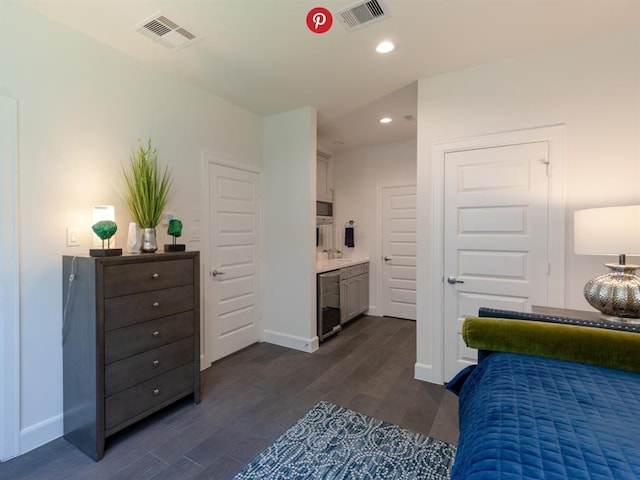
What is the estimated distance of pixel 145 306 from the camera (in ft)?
6.86

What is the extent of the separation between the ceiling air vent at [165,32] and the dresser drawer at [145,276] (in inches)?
62.9

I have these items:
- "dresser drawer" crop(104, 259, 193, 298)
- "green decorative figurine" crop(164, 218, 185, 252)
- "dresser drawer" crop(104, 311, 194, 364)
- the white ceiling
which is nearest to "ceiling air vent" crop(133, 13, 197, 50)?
the white ceiling

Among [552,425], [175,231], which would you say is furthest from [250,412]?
[552,425]

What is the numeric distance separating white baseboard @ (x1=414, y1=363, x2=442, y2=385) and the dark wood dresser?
6.68ft

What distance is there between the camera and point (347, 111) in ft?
11.9

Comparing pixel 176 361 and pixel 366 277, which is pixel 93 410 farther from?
pixel 366 277

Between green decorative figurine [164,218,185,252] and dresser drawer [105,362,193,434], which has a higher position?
green decorative figurine [164,218,185,252]

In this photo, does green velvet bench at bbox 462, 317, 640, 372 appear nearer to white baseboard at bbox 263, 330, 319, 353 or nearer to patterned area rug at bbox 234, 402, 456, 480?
patterned area rug at bbox 234, 402, 456, 480

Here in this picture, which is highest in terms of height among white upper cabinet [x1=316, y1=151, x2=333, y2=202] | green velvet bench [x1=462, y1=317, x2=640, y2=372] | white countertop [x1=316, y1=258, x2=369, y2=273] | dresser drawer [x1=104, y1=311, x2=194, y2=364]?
white upper cabinet [x1=316, y1=151, x2=333, y2=202]

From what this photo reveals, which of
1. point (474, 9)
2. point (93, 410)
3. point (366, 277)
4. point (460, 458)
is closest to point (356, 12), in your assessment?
point (474, 9)

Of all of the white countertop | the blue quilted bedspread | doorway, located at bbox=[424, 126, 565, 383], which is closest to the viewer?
the blue quilted bedspread

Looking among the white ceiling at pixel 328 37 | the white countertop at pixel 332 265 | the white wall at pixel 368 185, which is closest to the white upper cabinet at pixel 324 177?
the white wall at pixel 368 185

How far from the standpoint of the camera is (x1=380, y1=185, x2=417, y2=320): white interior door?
486cm

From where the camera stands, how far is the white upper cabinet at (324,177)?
4965 mm
